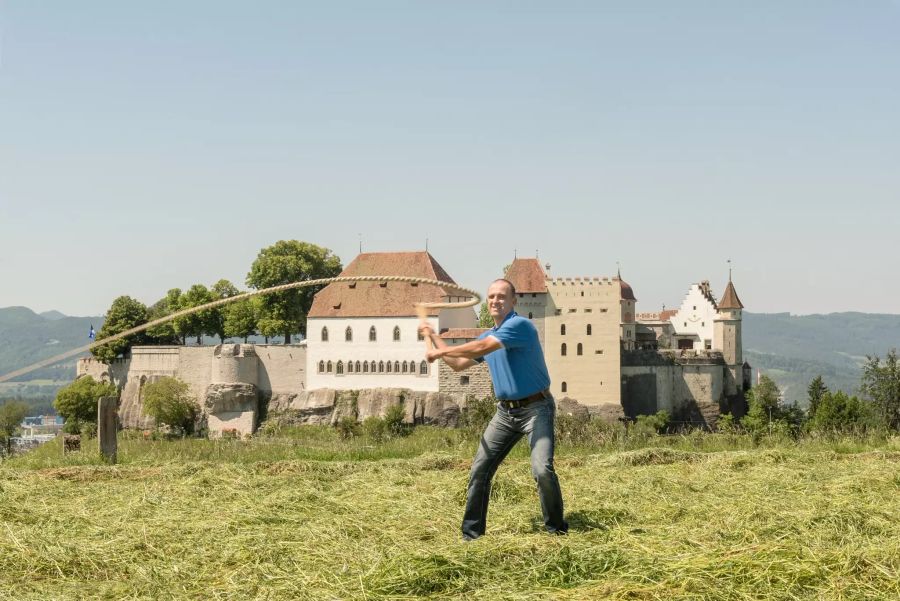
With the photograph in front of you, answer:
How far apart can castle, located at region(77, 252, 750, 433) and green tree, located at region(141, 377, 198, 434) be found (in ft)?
3.23

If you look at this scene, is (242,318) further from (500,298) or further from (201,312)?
(500,298)

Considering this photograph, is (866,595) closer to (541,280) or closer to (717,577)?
(717,577)

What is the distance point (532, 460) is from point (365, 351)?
61.0 metres

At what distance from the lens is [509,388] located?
30.0 feet

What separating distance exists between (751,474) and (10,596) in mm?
8464

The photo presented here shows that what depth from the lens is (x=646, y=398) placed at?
232 ft

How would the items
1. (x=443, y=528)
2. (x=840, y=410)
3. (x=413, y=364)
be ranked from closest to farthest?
1. (x=443, y=528)
2. (x=840, y=410)
3. (x=413, y=364)

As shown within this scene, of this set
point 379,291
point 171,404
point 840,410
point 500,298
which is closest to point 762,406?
point 840,410

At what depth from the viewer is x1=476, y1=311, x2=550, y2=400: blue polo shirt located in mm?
9039

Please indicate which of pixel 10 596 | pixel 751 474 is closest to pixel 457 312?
pixel 751 474

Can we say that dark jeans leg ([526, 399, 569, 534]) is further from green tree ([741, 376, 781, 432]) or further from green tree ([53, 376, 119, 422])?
green tree ([53, 376, 119, 422])

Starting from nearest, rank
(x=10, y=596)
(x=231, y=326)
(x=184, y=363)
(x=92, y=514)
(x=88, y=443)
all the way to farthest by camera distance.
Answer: (x=10, y=596) → (x=92, y=514) → (x=88, y=443) → (x=184, y=363) → (x=231, y=326)

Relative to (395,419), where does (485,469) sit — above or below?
above

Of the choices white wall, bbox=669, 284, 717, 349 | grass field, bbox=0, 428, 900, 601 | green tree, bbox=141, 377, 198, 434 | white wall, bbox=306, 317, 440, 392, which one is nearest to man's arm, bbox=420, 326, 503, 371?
grass field, bbox=0, 428, 900, 601
